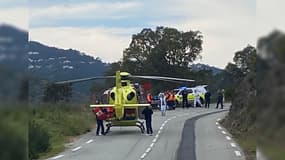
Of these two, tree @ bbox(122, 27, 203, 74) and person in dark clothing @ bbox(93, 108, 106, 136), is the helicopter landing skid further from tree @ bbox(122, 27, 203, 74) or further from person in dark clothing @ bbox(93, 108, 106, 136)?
tree @ bbox(122, 27, 203, 74)

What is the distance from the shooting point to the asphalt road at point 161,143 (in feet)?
54.9

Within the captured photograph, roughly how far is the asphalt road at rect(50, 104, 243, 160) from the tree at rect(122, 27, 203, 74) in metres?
3.85

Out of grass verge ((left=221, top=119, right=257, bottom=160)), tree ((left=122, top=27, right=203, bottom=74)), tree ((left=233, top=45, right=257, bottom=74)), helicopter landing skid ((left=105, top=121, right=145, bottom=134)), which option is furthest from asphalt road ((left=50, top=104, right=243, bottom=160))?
tree ((left=233, top=45, right=257, bottom=74))

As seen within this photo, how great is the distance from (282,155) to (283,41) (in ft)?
3.29

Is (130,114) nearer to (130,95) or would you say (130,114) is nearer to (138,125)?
(138,125)

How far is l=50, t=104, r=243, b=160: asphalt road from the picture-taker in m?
16.7

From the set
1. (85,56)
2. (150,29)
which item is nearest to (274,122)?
(150,29)

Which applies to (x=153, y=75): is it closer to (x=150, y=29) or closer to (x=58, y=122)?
(x=150, y=29)

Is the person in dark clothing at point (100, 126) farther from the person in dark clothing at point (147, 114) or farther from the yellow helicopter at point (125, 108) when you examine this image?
the person in dark clothing at point (147, 114)

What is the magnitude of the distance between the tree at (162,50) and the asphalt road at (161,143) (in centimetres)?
385

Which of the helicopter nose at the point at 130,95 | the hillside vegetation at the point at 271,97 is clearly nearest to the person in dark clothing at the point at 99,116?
the helicopter nose at the point at 130,95

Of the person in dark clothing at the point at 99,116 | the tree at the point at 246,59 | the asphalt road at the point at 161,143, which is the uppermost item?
the tree at the point at 246,59

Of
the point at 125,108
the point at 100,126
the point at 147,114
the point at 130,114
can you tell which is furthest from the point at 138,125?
the point at 147,114

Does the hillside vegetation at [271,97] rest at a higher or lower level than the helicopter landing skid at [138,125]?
higher
